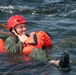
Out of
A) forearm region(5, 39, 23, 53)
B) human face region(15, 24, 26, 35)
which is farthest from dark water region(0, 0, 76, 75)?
human face region(15, 24, 26, 35)

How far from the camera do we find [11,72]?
9117 millimetres

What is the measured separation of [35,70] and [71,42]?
7.82 feet

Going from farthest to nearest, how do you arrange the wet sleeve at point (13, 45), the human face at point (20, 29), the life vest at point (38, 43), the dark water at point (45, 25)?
the human face at point (20, 29)
the life vest at point (38, 43)
the wet sleeve at point (13, 45)
the dark water at point (45, 25)

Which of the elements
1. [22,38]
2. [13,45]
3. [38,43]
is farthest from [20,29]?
[38,43]

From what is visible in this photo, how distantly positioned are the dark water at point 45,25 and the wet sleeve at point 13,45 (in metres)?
0.17

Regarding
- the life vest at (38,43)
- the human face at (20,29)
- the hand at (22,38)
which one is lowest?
A: the life vest at (38,43)

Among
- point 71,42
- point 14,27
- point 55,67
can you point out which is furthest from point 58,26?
point 55,67

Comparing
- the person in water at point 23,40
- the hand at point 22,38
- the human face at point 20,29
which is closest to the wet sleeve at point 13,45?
the person in water at point 23,40

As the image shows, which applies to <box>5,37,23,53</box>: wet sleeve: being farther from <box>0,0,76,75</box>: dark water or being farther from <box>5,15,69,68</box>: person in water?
<box>0,0,76,75</box>: dark water

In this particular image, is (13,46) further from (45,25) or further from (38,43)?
(45,25)

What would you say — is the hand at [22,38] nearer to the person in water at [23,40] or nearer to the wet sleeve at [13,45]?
the person in water at [23,40]

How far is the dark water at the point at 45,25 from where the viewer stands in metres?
9.29

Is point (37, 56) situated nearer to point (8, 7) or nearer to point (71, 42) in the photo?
point (71, 42)

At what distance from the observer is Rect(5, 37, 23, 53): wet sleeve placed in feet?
33.6
